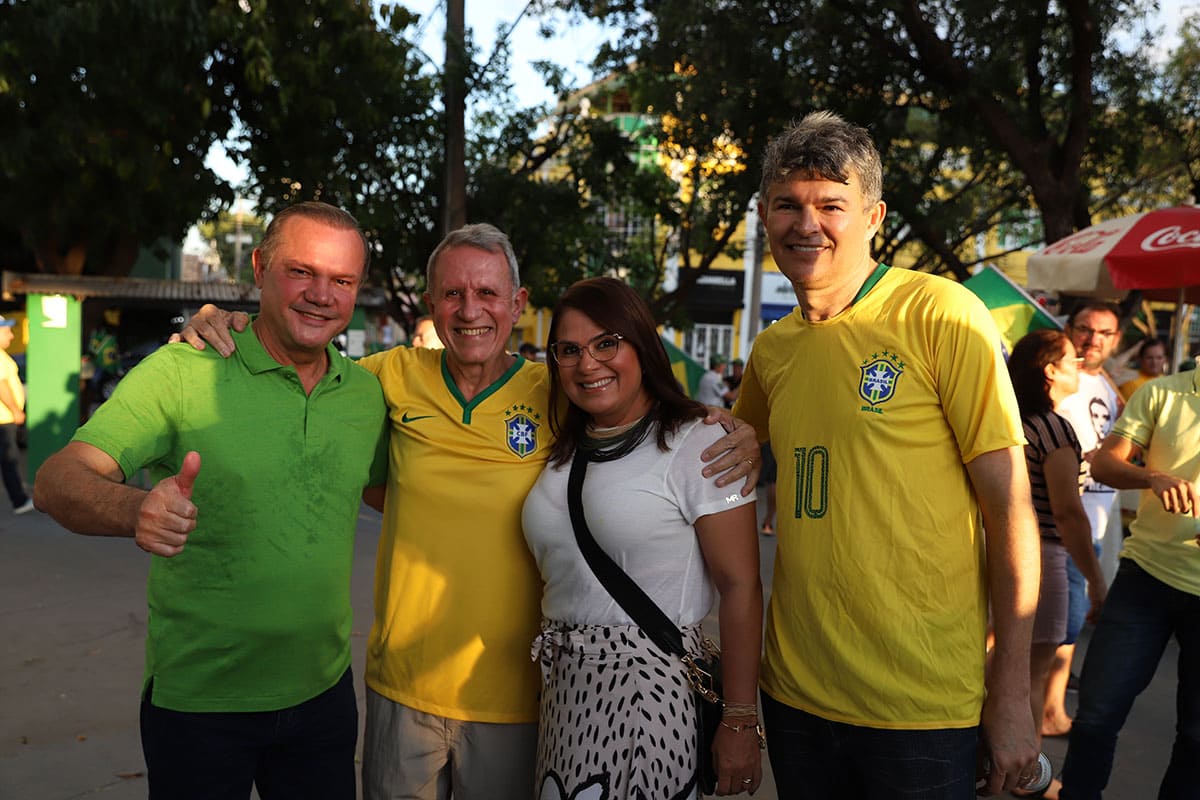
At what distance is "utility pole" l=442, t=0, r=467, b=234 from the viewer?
1030 centimetres

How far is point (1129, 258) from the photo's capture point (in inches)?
277

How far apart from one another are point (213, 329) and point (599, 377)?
0.99 metres

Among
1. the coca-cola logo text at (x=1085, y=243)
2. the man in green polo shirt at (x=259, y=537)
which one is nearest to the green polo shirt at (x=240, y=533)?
the man in green polo shirt at (x=259, y=537)

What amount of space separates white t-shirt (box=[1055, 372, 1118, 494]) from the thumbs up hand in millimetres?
4555

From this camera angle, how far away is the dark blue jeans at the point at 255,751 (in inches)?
95.3

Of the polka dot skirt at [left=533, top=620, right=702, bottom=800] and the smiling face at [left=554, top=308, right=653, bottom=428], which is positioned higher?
the smiling face at [left=554, top=308, right=653, bottom=428]

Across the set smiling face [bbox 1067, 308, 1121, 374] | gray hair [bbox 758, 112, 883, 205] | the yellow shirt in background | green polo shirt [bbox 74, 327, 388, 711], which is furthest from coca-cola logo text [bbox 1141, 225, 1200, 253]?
the yellow shirt in background

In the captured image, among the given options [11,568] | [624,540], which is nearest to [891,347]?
[624,540]

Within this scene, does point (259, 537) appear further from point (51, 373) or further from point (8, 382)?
point (51, 373)

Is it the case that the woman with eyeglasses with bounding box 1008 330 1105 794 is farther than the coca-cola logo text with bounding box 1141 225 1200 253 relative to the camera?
No

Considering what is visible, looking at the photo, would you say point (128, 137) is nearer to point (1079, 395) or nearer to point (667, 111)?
point (667, 111)

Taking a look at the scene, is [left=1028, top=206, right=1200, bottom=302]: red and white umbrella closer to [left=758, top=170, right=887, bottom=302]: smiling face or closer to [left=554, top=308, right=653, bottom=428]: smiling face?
[left=758, top=170, right=887, bottom=302]: smiling face

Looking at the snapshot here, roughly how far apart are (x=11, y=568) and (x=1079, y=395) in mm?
7480

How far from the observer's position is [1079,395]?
543cm
